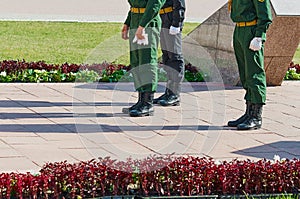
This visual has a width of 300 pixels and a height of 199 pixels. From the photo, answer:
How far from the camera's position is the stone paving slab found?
294 inches

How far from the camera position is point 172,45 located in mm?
9859

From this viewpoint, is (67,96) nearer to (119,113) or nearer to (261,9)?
(119,113)

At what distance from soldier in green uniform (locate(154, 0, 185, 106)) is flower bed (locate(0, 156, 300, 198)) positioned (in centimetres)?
350

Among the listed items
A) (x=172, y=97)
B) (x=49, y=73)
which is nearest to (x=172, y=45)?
(x=172, y=97)

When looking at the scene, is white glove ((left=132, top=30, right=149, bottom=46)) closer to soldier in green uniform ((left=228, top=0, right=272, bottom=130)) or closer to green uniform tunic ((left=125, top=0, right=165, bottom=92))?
green uniform tunic ((left=125, top=0, right=165, bottom=92))

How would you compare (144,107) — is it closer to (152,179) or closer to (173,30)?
(173,30)

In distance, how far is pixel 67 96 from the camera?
402 inches

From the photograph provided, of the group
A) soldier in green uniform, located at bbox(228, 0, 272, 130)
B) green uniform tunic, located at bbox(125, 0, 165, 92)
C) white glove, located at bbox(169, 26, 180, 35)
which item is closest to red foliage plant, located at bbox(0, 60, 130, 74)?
white glove, located at bbox(169, 26, 180, 35)

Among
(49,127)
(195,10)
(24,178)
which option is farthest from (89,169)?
(195,10)

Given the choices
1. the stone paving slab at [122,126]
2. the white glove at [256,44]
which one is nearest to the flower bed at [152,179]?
the stone paving slab at [122,126]

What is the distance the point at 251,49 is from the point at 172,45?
1.61 m

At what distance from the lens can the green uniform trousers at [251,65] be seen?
8492 millimetres

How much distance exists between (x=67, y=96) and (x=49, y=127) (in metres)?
1.80

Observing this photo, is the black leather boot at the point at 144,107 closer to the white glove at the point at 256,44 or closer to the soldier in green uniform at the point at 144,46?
the soldier in green uniform at the point at 144,46
